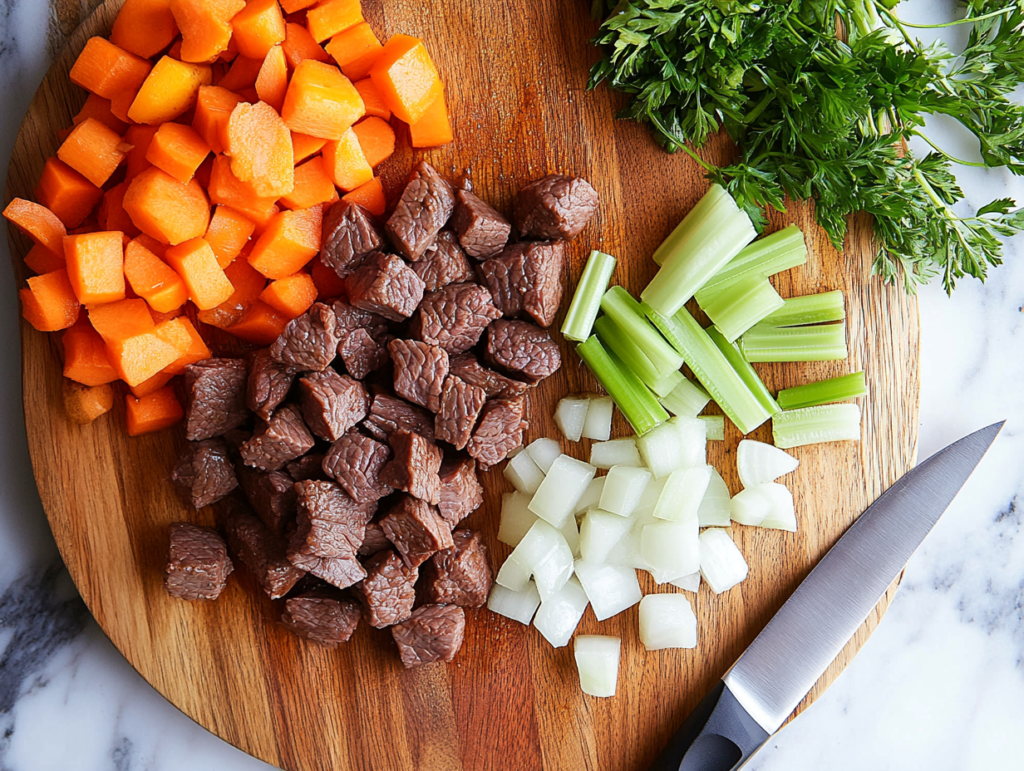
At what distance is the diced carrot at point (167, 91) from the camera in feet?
9.09

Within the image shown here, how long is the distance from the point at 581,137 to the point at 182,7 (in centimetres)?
167

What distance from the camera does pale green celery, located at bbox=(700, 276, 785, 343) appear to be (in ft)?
10.1

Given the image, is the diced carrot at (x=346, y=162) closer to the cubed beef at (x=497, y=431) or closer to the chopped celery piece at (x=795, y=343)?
the cubed beef at (x=497, y=431)

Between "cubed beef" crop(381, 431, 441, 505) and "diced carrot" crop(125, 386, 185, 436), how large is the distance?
96 cm

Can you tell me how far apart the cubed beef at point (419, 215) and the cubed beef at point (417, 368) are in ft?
1.27

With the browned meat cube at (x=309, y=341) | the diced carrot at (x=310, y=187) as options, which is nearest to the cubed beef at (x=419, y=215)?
the diced carrot at (x=310, y=187)

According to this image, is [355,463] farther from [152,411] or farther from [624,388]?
[624,388]

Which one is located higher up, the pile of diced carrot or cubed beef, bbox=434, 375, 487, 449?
the pile of diced carrot

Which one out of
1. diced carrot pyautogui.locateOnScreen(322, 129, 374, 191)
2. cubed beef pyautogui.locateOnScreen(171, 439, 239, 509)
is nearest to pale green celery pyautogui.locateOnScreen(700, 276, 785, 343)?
diced carrot pyautogui.locateOnScreen(322, 129, 374, 191)

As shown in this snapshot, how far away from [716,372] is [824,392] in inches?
20.0

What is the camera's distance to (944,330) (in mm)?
3566

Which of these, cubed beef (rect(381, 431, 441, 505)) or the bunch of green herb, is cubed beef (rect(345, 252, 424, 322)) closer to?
cubed beef (rect(381, 431, 441, 505))

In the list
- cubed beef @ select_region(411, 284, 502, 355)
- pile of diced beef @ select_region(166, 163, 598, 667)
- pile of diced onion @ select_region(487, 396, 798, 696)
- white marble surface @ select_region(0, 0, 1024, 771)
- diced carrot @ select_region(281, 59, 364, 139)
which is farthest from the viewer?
white marble surface @ select_region(0, 0, 1024, 771)

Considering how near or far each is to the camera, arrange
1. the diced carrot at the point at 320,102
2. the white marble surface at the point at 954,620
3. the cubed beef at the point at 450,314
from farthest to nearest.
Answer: the white marble surface at the point at 954,620, the cubed beef at the point at 450,314, the diced carrot at the point at 320,102
